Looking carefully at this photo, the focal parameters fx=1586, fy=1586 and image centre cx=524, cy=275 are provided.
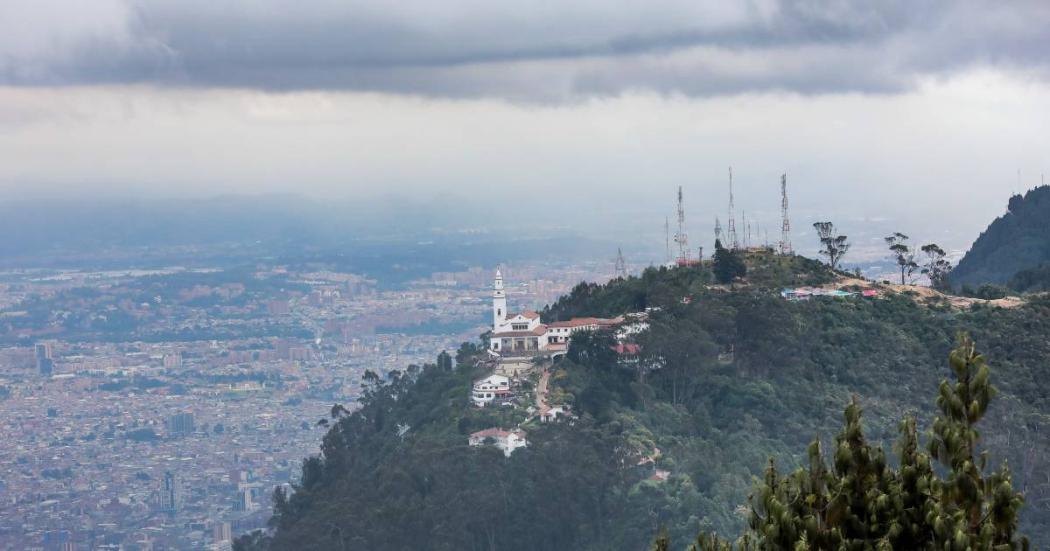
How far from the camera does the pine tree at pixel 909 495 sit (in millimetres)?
13766

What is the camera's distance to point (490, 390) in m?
58.9

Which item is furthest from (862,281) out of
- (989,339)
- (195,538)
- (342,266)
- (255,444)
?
(342,266)

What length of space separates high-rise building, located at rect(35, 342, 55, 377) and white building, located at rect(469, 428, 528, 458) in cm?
7293

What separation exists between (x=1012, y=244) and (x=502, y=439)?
4491 centimetres

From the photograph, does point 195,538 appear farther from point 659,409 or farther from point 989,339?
point 989,339

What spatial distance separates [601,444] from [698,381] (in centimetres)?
704

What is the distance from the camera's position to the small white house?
192 ft

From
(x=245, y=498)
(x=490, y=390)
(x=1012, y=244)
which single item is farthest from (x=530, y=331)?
(x=1012, y=244)

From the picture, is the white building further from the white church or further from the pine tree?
the pine tree

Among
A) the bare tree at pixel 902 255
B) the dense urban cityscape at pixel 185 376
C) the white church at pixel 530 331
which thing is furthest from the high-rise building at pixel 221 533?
the bare tree at pixel 902 255

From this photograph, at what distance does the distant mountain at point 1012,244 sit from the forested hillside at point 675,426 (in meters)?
25.4

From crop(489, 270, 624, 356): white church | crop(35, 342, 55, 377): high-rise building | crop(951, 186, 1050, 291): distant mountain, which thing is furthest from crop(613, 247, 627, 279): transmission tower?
crop(35, 342, 55, 377): high-rise building

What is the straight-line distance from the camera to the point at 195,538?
76.4 meters

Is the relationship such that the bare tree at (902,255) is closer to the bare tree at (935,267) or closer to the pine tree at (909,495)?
the bare tree at (935,267)
